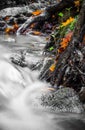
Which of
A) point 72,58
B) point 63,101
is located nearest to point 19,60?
point 72,58

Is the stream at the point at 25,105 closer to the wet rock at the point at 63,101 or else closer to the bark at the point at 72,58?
the wet rock at the point at 63,101

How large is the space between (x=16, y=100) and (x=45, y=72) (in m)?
1.20

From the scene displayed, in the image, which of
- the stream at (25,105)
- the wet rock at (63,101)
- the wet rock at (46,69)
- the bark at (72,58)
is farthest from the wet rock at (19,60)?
the wet rock at (63,101)

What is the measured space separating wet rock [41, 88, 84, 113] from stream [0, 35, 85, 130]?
0.34 feet

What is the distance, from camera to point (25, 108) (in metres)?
5.81

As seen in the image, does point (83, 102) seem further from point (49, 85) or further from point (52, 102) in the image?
point (49, 85)

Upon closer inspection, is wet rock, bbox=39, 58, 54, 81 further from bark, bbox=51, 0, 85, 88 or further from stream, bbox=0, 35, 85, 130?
bark, bbox=51, 0, 85, 88

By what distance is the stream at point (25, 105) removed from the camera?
5233 millimetres

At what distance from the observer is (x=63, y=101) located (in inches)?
229

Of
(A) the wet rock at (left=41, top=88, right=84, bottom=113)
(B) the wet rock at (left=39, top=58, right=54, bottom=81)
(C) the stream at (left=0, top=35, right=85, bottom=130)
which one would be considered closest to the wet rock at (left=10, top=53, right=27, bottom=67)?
(C) the stream at (left=0, top=35, right=85, bottom=130)

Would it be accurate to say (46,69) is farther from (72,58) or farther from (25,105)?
(25,105)

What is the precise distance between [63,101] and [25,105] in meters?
0.70

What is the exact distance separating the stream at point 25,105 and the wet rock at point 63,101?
0.34 feet

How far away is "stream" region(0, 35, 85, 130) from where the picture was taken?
206 inches
